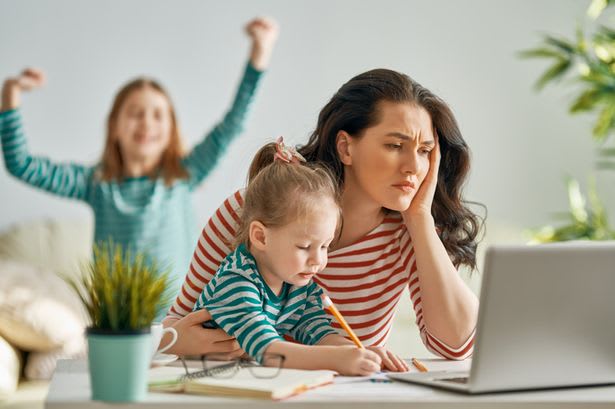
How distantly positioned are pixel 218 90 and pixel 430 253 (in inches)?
87.3

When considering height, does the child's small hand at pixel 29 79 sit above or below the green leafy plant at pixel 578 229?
above

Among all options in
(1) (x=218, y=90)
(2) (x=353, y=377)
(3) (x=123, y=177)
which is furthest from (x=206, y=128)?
(2) (x=353, y=377)

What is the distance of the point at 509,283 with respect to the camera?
1148 mm

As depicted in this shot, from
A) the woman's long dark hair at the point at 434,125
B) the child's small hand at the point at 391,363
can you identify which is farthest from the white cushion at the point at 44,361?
the child's small hand at the point at 391,363

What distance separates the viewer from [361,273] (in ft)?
5.97

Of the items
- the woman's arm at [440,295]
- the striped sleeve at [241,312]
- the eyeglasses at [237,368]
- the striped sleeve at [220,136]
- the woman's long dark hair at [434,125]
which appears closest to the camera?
the eyeglasses at [237,368]

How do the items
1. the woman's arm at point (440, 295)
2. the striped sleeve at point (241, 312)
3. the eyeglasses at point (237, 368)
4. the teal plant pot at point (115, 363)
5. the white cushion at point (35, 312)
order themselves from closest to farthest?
the teal plant pot at point (115, 363), the eyeglasses at point (237, 368), the striped sleeve at point (241, 312), the woman's arm at point (440, 295), the white cushion at point (35, 312)

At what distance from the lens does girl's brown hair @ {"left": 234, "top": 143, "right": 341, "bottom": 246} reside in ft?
4.78

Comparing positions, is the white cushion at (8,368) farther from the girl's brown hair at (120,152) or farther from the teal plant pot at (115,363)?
the teal plant pot at (115,363)

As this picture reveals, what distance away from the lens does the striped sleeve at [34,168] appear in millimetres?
3236

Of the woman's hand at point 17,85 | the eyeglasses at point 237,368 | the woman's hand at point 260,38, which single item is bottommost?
the eyeglasses at point 237,368

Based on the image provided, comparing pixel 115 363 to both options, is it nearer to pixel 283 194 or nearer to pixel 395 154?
pixel 283 194

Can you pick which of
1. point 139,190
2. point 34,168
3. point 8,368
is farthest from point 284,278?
point 34,168

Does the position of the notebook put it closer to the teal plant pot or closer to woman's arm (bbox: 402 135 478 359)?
the teal plant pot
